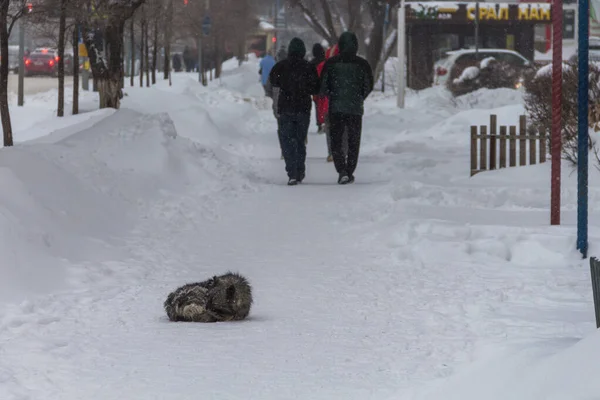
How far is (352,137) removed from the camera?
15773mm

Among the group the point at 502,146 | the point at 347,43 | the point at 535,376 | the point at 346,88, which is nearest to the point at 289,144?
the point at 346,88

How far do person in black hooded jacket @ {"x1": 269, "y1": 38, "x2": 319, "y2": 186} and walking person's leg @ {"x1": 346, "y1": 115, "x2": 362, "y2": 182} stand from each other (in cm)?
59

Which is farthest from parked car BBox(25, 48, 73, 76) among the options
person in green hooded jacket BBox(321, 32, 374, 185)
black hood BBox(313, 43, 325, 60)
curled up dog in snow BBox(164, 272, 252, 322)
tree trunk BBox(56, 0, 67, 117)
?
curled up dog in snow BBox(164, 272, 252, 322)

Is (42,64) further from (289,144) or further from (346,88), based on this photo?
(346,88)

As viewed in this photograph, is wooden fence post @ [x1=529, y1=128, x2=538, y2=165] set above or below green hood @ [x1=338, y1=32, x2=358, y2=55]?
below

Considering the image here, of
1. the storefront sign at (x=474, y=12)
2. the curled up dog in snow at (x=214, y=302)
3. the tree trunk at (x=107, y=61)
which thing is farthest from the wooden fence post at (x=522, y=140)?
the storefront sign at (x=474, y=12)

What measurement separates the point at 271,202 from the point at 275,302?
601 cm

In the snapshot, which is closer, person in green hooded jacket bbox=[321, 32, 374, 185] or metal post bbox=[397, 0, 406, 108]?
person in green hooded jacket bbox=[321, 32, 374, 185]

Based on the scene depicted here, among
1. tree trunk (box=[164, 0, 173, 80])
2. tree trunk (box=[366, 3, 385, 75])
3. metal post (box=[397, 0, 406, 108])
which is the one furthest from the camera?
tree trunk (box=[366, 3, 385, 75])

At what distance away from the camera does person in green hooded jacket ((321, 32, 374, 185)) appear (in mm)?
15539

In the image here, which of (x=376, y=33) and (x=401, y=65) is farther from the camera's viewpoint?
(x=376, y=33)

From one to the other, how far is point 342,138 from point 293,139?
64 cm

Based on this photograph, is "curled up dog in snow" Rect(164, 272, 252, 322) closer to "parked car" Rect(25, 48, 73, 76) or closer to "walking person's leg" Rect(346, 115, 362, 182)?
"walking person's leg" Rect(346, 115, 362, 182)

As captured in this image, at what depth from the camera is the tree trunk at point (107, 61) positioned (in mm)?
21469
